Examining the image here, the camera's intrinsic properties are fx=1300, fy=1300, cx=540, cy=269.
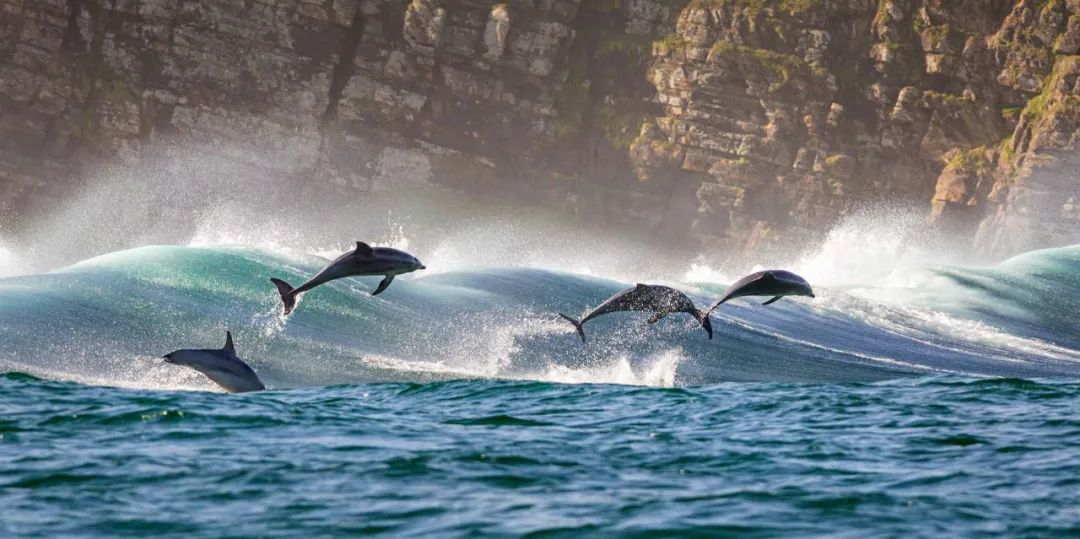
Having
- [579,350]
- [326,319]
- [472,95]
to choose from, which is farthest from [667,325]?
[472,95]

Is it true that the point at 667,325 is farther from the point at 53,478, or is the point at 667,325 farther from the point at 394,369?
the point at 53,478

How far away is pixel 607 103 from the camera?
54.2 metres

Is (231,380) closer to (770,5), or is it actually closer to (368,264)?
(368,264)

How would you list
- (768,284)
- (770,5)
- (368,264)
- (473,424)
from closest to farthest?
(473,424), (368,264), (768,284), (770,5)

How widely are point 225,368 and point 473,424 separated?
357 cm

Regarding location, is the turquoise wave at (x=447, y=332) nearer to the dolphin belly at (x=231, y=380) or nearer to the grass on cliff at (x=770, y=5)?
the dolphin belly at (x=231, y=380)

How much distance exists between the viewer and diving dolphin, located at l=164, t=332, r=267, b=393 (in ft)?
49.2

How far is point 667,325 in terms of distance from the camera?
84.5ft

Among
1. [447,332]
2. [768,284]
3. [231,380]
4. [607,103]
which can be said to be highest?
[607,103]

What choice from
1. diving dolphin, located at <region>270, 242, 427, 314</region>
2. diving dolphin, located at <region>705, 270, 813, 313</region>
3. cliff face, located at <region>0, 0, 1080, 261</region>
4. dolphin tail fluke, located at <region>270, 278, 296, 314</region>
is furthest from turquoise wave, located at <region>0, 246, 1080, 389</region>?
cliff face, located at <region>0, 0, 1080, 261</region>

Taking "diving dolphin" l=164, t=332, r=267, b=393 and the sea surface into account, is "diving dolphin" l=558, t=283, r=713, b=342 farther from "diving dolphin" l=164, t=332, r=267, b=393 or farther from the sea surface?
"diving dolphin" l=164, t=332, r=267, b=393

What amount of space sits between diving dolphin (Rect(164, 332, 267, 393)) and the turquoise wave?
4.72 feet

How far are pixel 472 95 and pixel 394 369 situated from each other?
32.6 m

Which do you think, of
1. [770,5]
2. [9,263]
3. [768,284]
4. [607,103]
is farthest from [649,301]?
[770,5]
